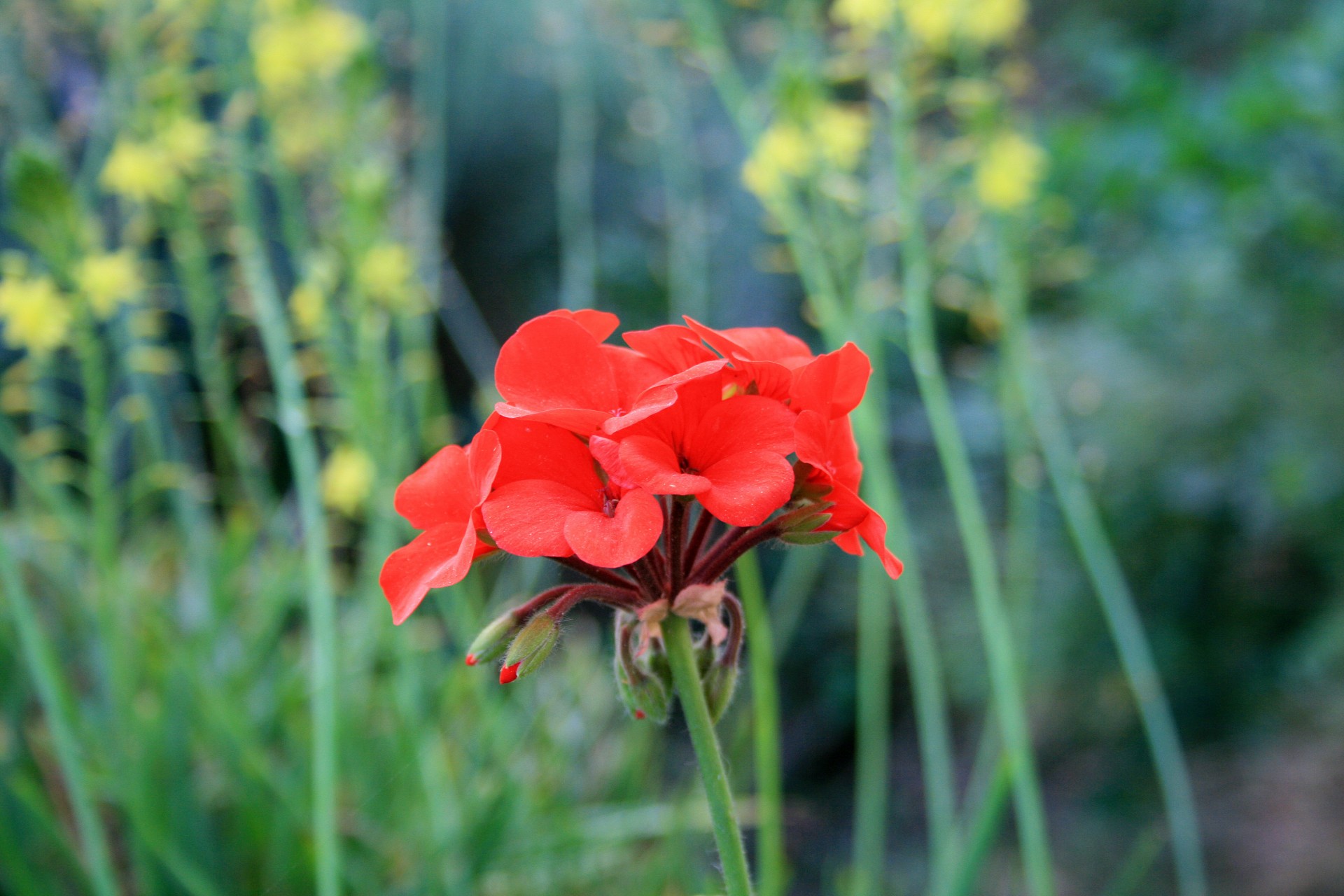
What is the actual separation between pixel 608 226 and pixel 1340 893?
204 centimetres

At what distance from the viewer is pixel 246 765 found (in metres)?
1.01

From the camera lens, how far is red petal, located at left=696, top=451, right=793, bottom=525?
343mm

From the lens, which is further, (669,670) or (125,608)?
(125,608)

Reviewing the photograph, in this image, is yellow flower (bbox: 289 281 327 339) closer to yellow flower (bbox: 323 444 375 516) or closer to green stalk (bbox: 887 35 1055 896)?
yellow flower (bbox: 323 444 375 516)

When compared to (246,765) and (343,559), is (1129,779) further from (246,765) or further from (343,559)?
(343,559)

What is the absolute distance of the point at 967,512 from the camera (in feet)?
3.00

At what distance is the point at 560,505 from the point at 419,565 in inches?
2.9

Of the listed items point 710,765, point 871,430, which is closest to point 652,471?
point 710,765

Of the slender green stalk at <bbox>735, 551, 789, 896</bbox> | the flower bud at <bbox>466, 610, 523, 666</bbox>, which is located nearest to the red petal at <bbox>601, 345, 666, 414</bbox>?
the flower bud at <bbox>466, 610, 523, 666</bbox>

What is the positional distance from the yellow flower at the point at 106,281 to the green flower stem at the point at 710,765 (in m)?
0.87

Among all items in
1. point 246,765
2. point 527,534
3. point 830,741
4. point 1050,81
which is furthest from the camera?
point 1050,81

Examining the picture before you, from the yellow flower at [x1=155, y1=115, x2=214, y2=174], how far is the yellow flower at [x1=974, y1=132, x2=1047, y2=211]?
93 cm

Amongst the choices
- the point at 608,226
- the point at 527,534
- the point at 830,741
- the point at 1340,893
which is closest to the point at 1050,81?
the point at 608,226

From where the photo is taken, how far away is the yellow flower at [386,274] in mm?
1057
